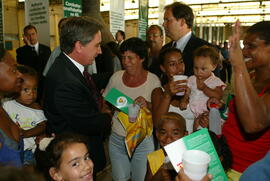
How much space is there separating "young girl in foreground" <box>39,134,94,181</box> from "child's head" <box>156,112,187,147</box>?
0.71 m

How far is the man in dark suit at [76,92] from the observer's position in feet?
5.54

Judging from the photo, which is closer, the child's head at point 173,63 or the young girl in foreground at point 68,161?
the young girl in foreground at point 68,161

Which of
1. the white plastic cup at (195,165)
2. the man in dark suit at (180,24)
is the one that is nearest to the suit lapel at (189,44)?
the man in dark suit at (180,24)

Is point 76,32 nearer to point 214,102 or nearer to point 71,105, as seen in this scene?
point 71,105

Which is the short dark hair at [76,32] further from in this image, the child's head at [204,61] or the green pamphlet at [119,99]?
the child's head at [204,61]

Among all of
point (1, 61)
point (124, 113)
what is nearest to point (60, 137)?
Result: point (1, 61)

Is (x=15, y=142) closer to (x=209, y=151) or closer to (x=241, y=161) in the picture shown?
(x=209, y=151)

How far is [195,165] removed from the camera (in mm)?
1045

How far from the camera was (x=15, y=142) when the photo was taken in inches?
62.9

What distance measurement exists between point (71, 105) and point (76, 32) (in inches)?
21.2

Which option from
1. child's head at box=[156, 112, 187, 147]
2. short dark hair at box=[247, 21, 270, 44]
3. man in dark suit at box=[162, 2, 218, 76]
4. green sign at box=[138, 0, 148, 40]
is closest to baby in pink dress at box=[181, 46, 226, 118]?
child's head at box=[156, 112, 187, 147]

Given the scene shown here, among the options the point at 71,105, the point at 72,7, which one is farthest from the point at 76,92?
the point at 72,7

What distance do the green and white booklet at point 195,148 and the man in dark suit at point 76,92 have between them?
2.44ft

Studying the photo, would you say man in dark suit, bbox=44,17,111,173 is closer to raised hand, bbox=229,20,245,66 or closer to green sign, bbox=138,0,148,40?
raised hand, bbox=229,20,245,66
